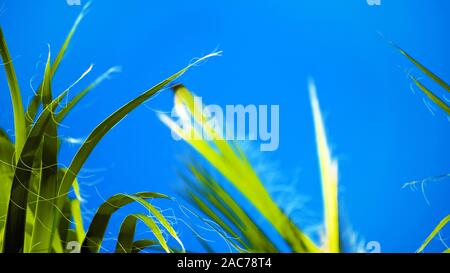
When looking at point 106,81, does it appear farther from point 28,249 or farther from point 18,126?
point 28,249

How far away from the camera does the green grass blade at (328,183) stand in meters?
0.98

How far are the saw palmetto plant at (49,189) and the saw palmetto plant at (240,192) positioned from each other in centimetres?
8

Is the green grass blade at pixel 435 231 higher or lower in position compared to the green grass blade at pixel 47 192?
lower

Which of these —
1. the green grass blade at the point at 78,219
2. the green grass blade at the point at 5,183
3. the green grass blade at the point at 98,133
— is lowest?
the green grass blade at the point at 78,219

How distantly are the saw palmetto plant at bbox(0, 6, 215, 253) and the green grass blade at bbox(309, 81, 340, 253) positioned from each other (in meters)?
0.27

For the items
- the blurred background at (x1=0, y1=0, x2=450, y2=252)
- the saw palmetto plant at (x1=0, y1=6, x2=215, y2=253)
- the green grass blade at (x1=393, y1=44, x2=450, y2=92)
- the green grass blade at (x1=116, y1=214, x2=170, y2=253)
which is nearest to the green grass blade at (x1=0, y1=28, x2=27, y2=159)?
the saw palmetto plant at (x1=0, y1=6, x2=215, y2=253)

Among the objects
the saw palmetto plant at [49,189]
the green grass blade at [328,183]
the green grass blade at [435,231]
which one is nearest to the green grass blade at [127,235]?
the saw palmetto plant at [49,189]

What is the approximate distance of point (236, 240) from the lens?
0.97m

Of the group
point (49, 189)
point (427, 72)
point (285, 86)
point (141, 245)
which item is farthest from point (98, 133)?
point (427, 72)

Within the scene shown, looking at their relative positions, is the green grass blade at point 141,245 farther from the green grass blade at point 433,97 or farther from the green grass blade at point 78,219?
the green grass blade at point 433,97

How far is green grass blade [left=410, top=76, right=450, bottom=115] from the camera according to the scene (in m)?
0.96

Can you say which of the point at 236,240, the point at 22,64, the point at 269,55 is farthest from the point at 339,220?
the point at 22,64

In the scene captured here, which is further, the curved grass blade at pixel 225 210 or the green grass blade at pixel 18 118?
the curved grass blade at pixel 225 210
